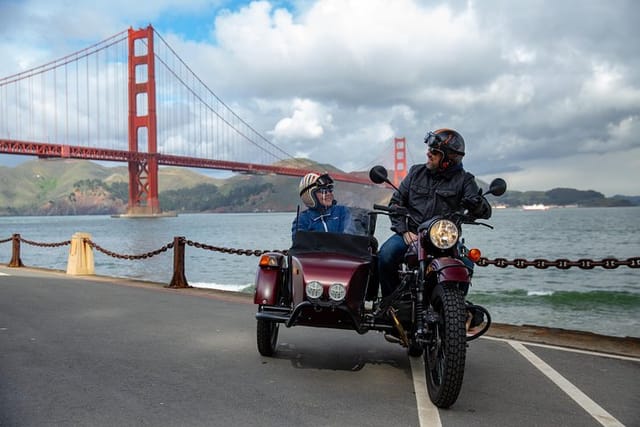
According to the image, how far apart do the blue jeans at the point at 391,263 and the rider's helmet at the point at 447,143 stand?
2.37ft

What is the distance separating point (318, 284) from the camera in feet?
14.0

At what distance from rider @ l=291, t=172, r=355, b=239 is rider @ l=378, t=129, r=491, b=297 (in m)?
0.55

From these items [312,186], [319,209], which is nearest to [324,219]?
[319,209]

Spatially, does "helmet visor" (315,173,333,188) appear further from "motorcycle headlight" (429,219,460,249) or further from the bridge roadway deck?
the bridge roadway deck

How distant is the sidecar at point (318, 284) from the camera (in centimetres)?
428

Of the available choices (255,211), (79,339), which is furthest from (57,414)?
(255,211)

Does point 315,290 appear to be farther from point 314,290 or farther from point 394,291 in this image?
point 394,291

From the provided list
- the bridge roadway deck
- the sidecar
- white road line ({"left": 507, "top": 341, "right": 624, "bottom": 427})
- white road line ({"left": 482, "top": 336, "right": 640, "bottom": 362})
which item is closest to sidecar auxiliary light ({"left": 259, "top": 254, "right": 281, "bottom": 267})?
the sidecar

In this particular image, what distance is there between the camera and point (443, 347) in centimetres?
385

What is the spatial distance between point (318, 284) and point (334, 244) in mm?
488

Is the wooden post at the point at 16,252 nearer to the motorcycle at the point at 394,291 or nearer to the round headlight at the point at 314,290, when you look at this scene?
the motorcycle at the point at 394,291

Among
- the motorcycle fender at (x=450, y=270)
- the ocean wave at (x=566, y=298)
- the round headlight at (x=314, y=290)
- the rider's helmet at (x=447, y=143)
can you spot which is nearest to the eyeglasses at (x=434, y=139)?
the rider's helmet at (x=447, y=143)

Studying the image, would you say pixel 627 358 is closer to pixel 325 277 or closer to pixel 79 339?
pixel 325 277

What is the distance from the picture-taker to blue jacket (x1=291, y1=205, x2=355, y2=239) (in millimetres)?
5109
